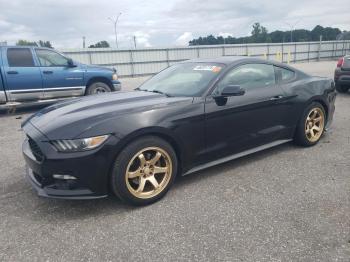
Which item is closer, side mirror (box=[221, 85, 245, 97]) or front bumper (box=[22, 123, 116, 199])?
front bumper (box=[22, 123, 116, 199])

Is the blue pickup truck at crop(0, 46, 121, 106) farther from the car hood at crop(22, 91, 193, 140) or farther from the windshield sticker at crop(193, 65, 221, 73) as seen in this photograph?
the windshield sticker at crop(193, 65, 221, 73)

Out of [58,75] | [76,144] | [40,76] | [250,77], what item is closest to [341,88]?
[250,77]

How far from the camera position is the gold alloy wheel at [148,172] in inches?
121

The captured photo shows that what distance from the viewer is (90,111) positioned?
323 cm

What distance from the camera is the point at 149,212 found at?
3051mm

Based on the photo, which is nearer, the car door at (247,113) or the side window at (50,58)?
the car door at (247,113)

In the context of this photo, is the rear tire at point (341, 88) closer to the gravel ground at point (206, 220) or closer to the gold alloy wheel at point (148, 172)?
the gravel ground at point (206, 220)

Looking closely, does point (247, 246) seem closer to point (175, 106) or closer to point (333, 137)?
point (175, 106)

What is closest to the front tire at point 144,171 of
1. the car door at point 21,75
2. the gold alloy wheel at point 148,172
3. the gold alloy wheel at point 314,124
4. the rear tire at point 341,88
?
the gold alloy wheel at point 148,172

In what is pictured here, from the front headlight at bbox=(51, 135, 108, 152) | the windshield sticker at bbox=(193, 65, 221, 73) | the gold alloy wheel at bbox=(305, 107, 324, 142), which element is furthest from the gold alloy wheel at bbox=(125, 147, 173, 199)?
the gold alloy wheel at bbox=(305, 107, 324, 142)

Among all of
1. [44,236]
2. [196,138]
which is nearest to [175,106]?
[196,138]

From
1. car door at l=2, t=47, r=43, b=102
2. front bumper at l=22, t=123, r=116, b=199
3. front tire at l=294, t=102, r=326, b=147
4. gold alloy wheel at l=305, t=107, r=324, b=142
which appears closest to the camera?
front bumper at l=22, t=123, r=116, b=199

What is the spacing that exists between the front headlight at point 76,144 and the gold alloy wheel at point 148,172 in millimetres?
392

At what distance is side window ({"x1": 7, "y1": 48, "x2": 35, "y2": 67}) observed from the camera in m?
8.01
